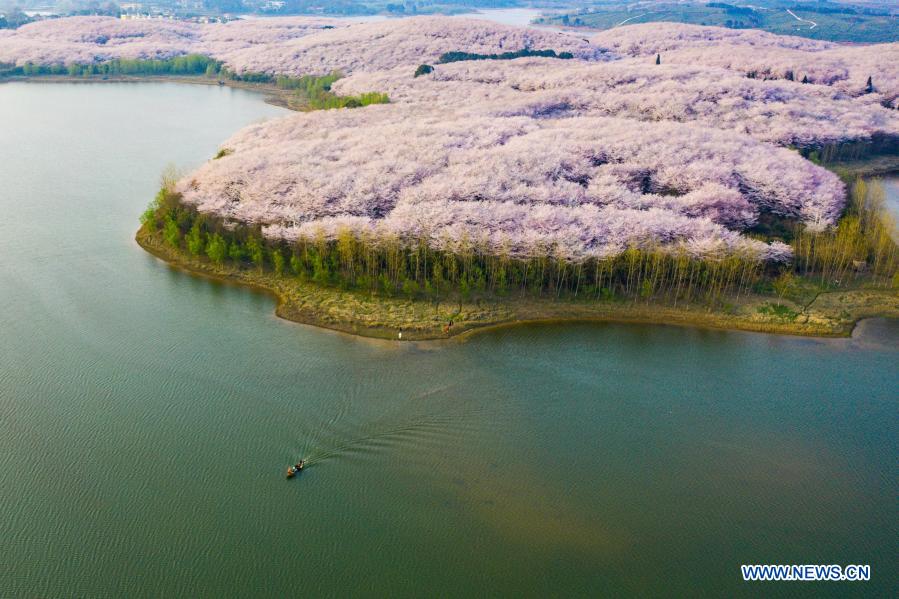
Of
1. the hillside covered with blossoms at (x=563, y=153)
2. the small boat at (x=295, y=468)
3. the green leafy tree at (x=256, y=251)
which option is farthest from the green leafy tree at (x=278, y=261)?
the small boat at (x=295, y=468)

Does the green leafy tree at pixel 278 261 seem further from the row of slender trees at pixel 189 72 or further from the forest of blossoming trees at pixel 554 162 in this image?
the row of slender trees at pixel 189 72

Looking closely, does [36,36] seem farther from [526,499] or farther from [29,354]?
[526,499]

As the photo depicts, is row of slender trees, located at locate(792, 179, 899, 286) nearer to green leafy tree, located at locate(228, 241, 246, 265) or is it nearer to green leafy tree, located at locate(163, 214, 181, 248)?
green leafy tree, located at locate(228, 241, 246, 265)

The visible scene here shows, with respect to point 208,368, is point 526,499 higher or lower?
lower

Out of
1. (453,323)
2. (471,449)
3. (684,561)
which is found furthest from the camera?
(453,323)

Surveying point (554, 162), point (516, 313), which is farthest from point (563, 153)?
point (516, 313)

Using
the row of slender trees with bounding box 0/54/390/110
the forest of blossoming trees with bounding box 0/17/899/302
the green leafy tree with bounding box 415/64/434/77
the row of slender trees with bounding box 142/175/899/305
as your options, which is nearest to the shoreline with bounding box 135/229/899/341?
the row of slender trees with bounding box 142/175/899/305

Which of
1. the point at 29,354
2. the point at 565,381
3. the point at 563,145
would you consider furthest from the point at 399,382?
the point at 563,145
